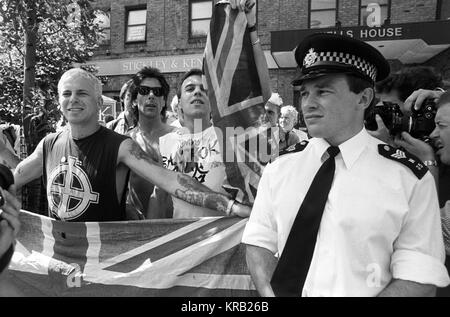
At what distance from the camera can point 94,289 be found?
2.64 metres

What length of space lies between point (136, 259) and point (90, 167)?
68cm

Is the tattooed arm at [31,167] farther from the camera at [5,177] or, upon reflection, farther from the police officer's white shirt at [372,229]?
the police officer's white shirt at [372,229]

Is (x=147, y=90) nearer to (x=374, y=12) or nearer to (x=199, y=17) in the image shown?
(x=374, y=12)

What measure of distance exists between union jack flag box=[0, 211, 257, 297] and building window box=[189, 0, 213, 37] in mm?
14095

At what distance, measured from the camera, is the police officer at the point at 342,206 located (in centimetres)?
154

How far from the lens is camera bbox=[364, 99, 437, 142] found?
2170 mm

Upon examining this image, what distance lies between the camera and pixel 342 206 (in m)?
1.61

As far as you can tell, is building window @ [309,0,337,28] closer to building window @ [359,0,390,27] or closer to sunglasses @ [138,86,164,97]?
building window @ [359,0,390,27]

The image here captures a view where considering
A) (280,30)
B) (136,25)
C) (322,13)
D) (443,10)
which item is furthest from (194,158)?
(136,25)

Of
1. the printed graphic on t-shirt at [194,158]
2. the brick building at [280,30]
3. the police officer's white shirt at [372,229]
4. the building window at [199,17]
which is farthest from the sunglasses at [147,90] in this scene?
the building window at [199,17]

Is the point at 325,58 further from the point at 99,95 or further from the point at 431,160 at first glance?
the point at 99,95

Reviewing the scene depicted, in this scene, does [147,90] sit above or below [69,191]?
above
